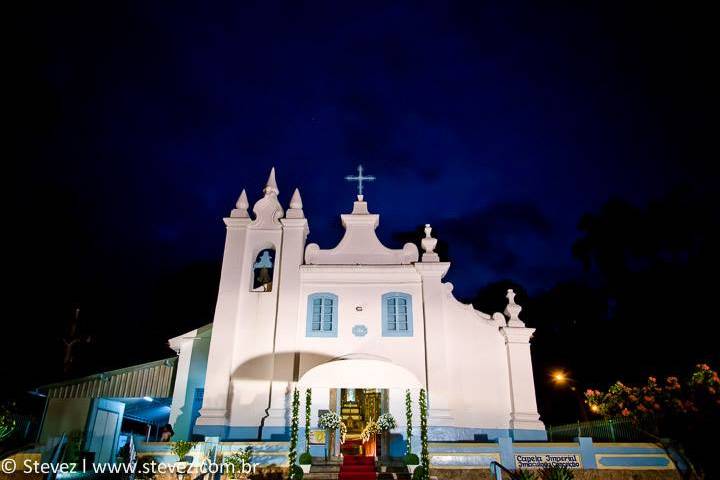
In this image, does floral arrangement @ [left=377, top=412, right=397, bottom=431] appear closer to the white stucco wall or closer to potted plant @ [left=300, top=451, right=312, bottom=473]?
the white stucco wall

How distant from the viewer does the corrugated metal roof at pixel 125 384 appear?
1569 centimetres

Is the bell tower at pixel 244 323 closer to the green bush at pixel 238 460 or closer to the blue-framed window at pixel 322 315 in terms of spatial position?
the blue-framed window at pixel 322 315

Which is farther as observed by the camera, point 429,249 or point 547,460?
point 429,249

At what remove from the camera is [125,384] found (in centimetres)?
1609

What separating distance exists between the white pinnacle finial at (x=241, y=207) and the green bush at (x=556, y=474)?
40.2 ft

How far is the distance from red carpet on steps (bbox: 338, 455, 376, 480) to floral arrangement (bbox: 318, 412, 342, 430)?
3.08 ft

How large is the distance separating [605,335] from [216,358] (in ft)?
66.5

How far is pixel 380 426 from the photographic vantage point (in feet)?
45.1

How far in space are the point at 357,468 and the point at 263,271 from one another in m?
7.42

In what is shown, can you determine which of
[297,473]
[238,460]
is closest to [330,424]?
[297,473]

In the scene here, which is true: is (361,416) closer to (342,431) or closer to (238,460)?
(342,431)

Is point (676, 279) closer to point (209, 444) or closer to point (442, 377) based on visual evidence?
point (442, 377)

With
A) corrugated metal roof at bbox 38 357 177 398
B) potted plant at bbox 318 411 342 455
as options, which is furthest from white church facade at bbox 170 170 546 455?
corrugated metal roof at bbox 38 357 177 398

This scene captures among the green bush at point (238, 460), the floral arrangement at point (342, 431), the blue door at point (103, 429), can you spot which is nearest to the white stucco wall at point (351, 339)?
the floral arrangement at point (342, 431)
